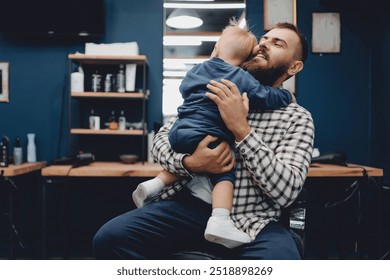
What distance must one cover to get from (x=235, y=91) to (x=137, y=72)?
1.97 meters

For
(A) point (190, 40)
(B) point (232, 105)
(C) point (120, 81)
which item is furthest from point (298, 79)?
(B) point (232, 105)

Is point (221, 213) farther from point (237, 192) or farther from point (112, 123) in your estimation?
point (112, 123)

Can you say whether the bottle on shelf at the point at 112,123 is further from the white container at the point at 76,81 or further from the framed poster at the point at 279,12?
the framed poster at the point at 279,12

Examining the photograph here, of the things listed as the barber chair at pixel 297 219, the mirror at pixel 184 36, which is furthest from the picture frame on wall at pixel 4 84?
the barber chair at pixel 297 219

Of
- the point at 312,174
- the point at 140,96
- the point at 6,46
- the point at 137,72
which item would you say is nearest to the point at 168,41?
the point at 137,72

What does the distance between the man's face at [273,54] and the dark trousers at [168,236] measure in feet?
1.88

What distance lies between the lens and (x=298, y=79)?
3.05 meters

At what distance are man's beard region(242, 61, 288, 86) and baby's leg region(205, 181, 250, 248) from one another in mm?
490

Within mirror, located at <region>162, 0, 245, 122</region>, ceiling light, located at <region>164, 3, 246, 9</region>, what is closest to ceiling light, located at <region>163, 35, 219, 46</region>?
mirror, located at <region>162, 0, 245, 122</region>

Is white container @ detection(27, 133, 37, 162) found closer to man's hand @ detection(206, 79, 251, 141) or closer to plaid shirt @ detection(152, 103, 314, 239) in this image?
plaid shirt @ detection(152, 103, 314, 239)

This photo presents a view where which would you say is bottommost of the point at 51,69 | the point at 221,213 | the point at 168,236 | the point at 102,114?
the point at 168,236

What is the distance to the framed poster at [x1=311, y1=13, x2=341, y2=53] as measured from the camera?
120 inches

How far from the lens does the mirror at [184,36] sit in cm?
296

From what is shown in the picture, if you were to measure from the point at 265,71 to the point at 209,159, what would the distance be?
0.47 meters
